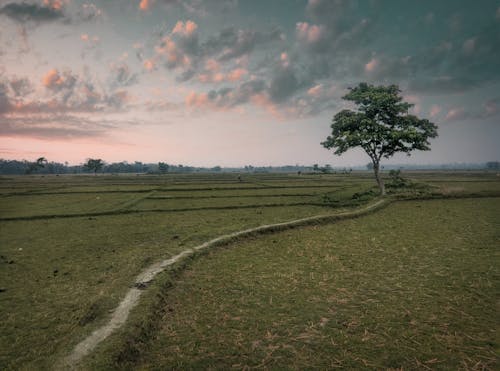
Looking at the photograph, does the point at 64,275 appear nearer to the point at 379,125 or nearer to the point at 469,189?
the point at 379,125

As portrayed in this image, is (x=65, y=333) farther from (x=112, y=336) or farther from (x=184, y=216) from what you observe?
(x=184, y=216)

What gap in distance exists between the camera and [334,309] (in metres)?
5.91

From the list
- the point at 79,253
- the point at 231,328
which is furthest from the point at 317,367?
the point at 79,253

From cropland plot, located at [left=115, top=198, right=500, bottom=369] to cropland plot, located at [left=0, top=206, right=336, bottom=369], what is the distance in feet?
4.87

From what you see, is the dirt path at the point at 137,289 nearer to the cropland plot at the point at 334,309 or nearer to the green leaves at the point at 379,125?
the cropland plot at the point at 334,309

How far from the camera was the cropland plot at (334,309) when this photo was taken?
175 inches

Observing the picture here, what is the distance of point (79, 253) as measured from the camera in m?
11.6

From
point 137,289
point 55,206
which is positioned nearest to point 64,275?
point 137,289

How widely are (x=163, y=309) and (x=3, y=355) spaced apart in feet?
9.43

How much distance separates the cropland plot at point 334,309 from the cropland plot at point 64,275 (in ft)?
4.87

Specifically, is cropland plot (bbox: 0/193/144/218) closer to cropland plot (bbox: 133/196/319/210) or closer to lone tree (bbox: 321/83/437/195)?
cropland plot (bbox: 133/196/319/210)

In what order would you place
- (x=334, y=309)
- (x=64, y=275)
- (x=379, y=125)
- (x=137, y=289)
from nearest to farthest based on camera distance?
(x=334, y=309)
(x=137, y=289)
(x=64, y=275)
(x=379, y=125)

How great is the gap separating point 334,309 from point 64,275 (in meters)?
8.75

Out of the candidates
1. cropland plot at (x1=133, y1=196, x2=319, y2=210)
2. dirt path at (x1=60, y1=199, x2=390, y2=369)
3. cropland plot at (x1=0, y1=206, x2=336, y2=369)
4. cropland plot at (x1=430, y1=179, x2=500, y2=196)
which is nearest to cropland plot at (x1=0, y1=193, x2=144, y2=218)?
cropland plot at (x1=133, y1=196, x2=319, y2=210)
